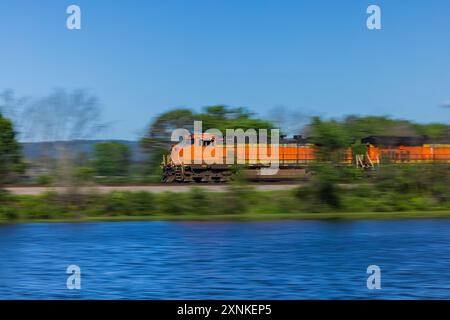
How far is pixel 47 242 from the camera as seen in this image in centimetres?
2380

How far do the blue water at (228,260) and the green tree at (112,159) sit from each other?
8.37m

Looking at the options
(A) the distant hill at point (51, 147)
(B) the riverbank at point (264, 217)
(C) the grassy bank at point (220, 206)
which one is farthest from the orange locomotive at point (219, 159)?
(A) the distant hill at point (51, 147)

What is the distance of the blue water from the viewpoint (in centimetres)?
1577

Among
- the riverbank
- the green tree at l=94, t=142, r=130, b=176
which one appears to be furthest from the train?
the riverbank

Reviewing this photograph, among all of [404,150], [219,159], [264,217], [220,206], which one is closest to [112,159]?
[219,159]

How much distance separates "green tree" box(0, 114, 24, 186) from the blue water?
178 inches

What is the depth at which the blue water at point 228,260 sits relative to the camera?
51.8 feet

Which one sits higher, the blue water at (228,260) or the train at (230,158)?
the train at (230,158)

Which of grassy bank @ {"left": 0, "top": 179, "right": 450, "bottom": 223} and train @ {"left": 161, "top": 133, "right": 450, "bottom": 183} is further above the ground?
train @ {"left": 161, "top": 133, "right": 450, "bottom": 183}

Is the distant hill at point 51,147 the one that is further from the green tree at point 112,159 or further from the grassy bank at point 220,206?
the green tree at point 112,159

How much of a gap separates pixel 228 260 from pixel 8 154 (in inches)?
649

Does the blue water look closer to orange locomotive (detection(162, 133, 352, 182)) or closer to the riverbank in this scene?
the riverbank

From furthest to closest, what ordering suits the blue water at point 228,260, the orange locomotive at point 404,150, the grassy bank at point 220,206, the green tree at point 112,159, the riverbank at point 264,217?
the green tree at point 112,159 → the orange locomotive at point 404,150 → the grassy bank at point 220,206 → the riverbank at point 264,217 → the blue water at point 228,260

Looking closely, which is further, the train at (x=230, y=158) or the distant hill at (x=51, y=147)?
the train at (x=230, y=158)
